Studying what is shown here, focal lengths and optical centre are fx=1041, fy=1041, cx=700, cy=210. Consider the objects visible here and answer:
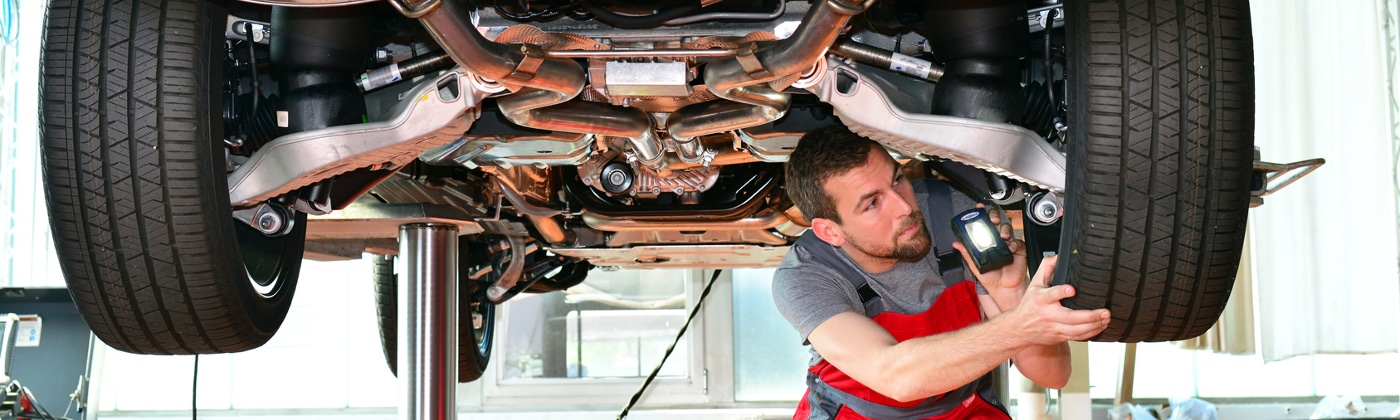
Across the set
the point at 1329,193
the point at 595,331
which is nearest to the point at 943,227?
the point at 1329,193

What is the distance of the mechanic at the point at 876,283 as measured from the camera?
1532 millimetres

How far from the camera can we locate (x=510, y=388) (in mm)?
6543

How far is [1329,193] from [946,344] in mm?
5155

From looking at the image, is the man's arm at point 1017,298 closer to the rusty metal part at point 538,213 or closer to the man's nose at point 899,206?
the man's nose at point 899,206

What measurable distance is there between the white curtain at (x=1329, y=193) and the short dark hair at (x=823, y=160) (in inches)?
185

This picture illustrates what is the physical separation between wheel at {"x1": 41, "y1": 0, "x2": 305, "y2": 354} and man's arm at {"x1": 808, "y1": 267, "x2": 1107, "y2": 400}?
0.86 m

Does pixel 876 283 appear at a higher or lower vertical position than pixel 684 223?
lower

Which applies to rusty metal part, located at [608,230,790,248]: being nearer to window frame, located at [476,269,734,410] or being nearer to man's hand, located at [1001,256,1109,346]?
man's hand, located at [1001,256,1109,346]

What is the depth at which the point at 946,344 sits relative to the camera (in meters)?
1.30

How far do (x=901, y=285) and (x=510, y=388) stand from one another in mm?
5114

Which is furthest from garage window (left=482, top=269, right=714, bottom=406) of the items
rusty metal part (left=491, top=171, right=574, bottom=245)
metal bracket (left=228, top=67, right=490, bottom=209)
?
metal bracket (left=228, top=67, right=490, bottom=209)

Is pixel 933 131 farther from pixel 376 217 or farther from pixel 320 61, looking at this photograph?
pixel 376 217

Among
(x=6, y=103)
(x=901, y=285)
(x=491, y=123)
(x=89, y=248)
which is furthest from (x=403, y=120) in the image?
(x=6, y=103)

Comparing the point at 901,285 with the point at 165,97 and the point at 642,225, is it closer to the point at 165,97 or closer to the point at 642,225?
the point at 642,225
